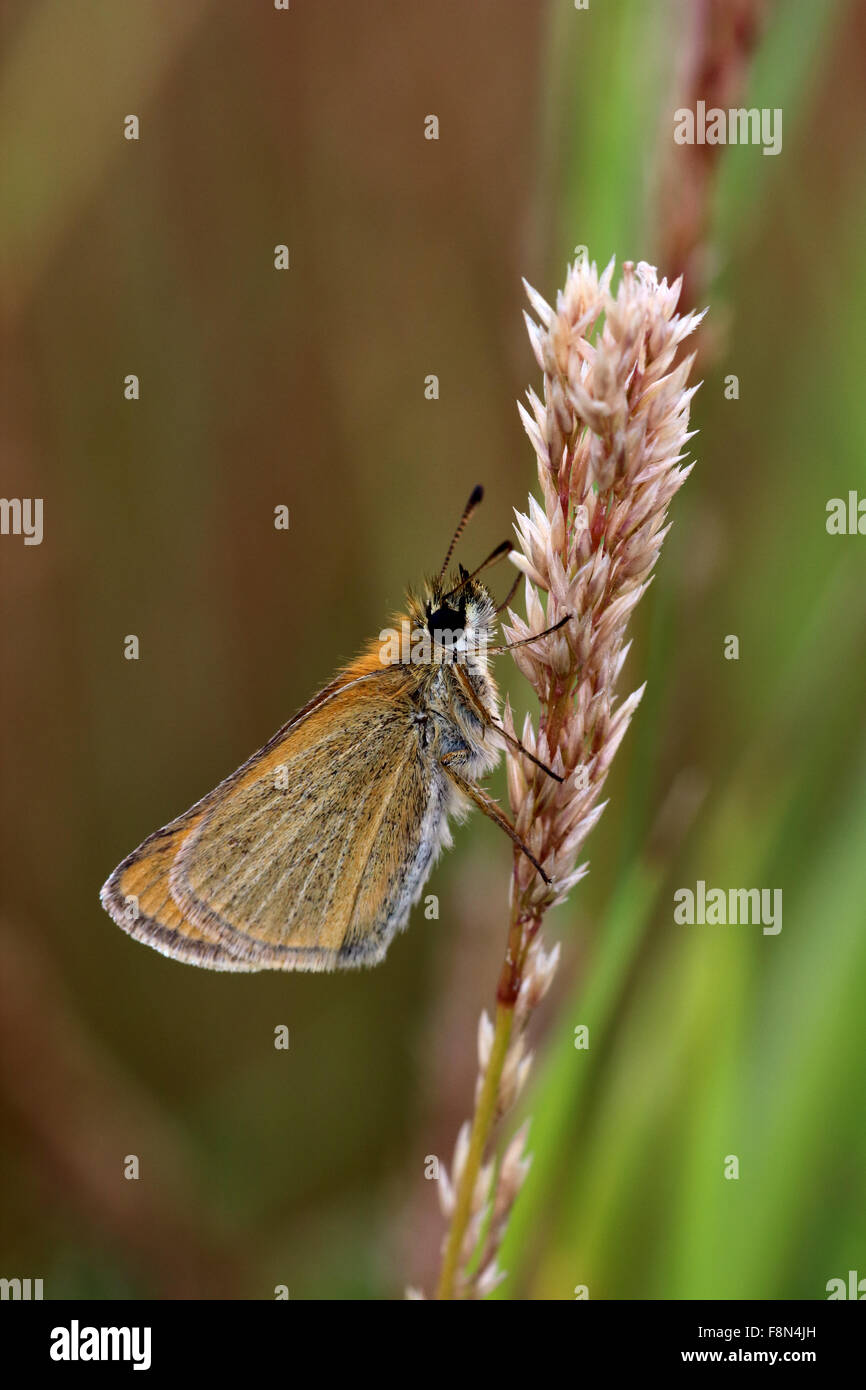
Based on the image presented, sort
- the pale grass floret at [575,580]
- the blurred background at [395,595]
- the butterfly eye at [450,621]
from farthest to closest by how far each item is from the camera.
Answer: the butterfly eye at [450,621] → the blurred background at [395,595] → the pale grass floret at [575,580]

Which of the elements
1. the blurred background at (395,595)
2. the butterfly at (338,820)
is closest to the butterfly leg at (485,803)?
the butterfly at (338,820)

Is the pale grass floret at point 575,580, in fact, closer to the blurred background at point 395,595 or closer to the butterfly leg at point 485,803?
the butterfly leg at point 485,803

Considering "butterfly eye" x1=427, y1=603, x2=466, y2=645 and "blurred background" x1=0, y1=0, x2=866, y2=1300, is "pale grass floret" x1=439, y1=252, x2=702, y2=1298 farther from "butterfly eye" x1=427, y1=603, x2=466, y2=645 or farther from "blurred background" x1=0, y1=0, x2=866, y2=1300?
"butterfly eye" x1=427, y1=603, x2=466, y2=645

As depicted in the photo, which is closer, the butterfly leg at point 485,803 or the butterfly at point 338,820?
the butterfly leg at point 485,803

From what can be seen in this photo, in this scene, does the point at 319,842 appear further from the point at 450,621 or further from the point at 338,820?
the point at 450,621

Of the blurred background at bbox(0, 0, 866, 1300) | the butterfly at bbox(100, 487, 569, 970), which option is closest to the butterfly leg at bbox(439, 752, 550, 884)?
the butterfly at bbox(100, 487, 569, 970)

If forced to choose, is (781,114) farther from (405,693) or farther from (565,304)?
(405,693)
